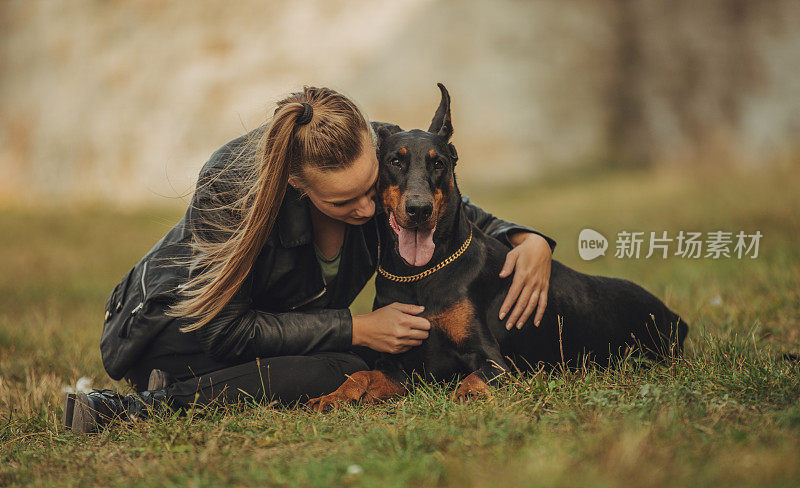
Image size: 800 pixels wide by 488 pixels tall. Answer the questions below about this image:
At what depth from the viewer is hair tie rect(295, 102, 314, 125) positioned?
268cm

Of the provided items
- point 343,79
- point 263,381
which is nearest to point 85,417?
point 263,381

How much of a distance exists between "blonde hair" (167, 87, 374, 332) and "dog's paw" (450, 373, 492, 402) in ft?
2.98

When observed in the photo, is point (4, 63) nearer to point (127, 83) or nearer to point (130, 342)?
point (127, 83)

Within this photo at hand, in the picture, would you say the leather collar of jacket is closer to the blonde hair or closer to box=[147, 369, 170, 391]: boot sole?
the blonde hair

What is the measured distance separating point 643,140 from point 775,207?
6110 mm

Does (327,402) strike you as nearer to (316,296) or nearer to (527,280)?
(316,296)

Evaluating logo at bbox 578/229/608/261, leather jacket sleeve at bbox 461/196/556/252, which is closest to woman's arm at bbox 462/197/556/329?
leather jacket sleeve at bbox 461/196/556/252

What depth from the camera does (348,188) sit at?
2.66 m

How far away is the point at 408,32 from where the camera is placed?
13805 millimetres

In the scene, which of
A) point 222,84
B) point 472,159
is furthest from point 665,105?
point 222,84

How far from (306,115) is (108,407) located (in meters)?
1.31

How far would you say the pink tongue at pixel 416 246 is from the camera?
2.75 m

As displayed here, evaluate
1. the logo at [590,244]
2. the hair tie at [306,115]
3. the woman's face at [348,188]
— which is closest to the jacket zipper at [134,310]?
the woman's face at [348,188]

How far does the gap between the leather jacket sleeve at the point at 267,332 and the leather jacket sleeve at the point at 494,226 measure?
2.66 feet
